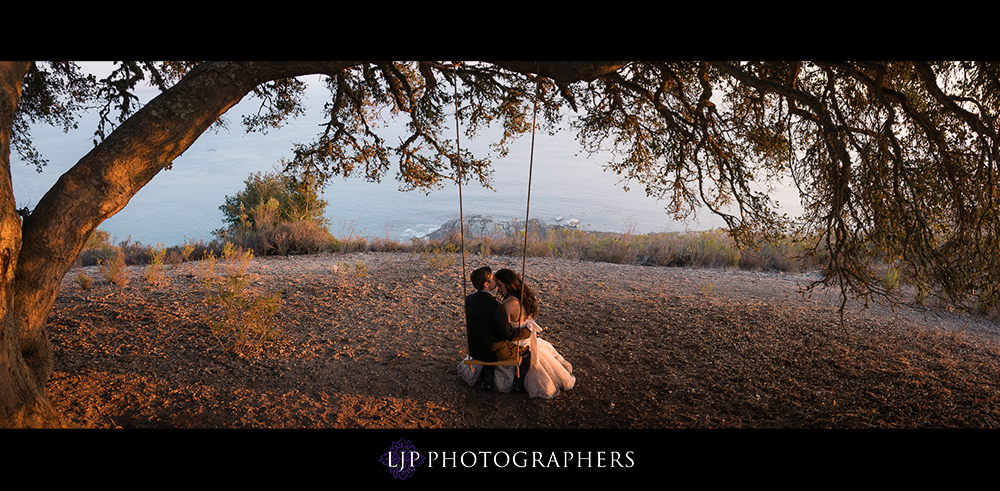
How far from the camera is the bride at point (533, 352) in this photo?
4.25 m

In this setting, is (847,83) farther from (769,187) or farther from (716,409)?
(716,409)

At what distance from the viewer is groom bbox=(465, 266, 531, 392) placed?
164 inches

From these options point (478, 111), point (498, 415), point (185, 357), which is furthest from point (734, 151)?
point (185, 357)

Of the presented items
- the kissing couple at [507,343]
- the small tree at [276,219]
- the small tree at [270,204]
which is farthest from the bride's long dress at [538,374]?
→ the small tree at [270,204]

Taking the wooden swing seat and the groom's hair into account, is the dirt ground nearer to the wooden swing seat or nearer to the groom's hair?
the wooden swing seat

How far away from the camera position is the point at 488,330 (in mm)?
4211

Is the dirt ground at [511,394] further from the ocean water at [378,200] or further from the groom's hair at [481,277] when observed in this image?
the ocean water at [378,200]

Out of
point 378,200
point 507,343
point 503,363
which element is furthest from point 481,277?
point 378,200

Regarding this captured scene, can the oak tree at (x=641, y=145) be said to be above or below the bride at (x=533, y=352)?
above

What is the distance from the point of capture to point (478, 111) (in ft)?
22.3

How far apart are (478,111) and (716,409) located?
186 inches
